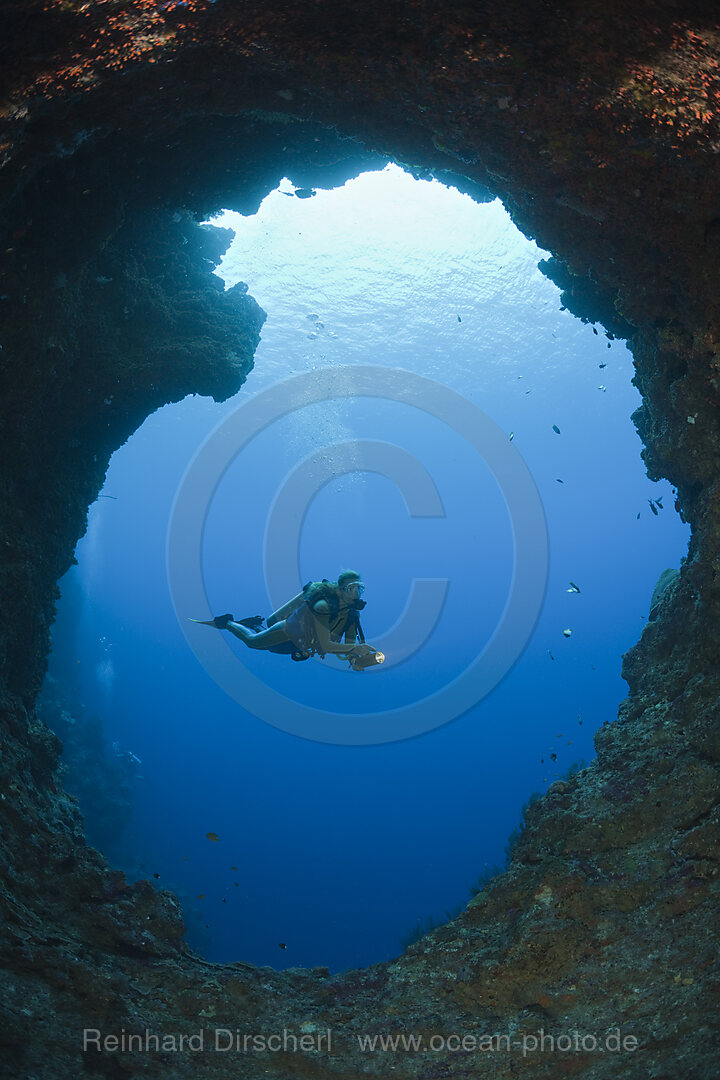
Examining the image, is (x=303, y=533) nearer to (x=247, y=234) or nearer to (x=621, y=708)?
(x=247, y=234)

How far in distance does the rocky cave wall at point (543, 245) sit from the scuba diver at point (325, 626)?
297 cm

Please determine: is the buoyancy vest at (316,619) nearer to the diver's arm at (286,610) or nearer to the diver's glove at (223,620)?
the diver's arm at (286,610)

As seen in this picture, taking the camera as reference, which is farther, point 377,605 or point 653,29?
point 377,605

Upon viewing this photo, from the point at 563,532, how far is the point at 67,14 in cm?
7512

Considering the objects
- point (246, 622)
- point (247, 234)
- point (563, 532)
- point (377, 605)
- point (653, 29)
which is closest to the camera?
point (653, 29)

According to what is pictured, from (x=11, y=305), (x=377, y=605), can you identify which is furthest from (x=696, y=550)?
(x=377, y=605)

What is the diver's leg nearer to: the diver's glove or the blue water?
the diver's glove

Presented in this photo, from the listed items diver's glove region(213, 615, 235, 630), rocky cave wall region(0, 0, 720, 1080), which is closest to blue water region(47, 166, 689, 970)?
rocky cave wall region(0, 0, 720, 1080)

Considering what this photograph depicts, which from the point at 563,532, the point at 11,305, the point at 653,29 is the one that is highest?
the point at 563,532

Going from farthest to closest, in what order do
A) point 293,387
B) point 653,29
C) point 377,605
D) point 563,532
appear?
point 377,605 < point 563,532 < point 293,387 < point 653,29

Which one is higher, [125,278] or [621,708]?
[125,278]

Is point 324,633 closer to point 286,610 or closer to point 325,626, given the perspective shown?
point 325,626

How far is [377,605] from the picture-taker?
287 feet

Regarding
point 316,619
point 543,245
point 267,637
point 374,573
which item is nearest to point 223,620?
point 267,637
